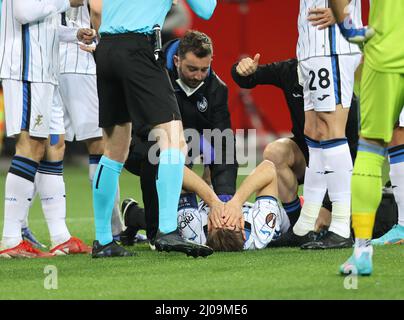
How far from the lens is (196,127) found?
6.67m

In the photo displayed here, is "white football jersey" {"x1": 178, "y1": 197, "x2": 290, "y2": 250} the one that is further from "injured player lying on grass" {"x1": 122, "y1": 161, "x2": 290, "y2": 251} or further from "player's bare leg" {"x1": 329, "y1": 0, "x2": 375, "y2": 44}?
"player's bare leg" {"x1": 329, "y1": 0, "x2": 375, "y2": 44}

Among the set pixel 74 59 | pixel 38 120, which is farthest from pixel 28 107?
pixel 74 59

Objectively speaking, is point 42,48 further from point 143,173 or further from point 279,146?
point 279,146

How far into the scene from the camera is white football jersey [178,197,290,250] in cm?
605

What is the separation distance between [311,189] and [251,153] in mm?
6584

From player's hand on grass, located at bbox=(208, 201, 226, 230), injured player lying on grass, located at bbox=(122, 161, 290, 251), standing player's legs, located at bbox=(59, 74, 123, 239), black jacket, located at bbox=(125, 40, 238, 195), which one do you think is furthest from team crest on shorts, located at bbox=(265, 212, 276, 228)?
standing player's legs, located at bbox=(59, 74, 123, 239)

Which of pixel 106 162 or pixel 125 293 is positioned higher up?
pixel 106 162

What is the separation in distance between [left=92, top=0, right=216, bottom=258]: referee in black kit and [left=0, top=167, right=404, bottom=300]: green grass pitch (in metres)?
0.19

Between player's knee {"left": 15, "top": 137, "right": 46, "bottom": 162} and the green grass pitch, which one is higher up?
player's knee {"left": 15, "top": 137, "right": 46, "bottom": 162}

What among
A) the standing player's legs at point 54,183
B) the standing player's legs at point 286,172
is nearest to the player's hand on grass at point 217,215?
the standing player's legs at point 286,172

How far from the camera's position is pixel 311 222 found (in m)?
6.27

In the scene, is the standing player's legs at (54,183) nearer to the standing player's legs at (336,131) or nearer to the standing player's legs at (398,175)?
the standing player's legs at (336,131)
